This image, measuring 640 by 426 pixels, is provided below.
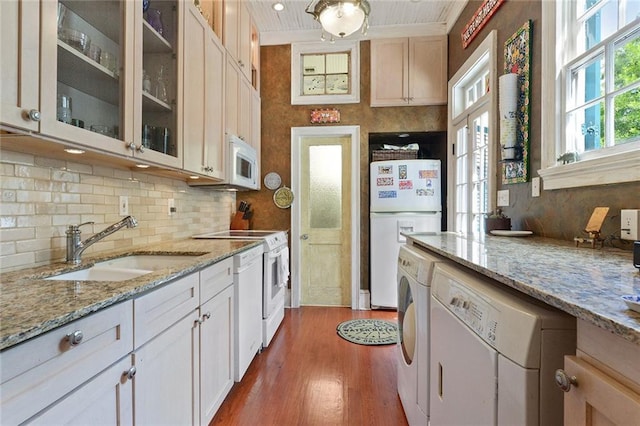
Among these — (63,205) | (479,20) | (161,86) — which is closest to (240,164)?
(161,86)

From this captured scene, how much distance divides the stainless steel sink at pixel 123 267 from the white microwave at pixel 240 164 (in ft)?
3.10

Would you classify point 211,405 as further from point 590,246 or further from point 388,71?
point 388,71

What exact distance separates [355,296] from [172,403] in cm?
252

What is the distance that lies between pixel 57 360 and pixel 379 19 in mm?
3697

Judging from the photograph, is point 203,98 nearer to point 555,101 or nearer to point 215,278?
point 215,278

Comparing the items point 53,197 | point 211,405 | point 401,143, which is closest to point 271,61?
point 401,143

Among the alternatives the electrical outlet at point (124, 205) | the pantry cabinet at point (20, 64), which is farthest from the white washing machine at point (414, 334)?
the electrical outlet at point (124, 205)

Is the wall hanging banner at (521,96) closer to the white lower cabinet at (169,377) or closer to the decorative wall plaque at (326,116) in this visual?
the decorative wall plaque at (326,116)

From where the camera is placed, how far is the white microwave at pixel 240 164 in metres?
2.50

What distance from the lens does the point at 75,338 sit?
709mm

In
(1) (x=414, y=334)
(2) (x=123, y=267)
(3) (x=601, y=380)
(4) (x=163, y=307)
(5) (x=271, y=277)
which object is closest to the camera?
(3) (x=601, y=380)

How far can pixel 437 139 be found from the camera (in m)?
3.80

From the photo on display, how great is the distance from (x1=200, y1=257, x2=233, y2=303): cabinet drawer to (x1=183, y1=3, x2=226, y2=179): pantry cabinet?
2.15ft

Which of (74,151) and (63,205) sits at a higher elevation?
(74,151)
